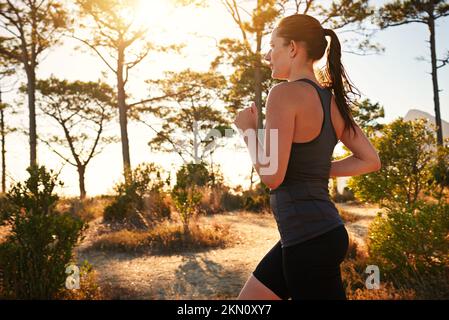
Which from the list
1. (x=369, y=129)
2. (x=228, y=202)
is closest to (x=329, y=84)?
(x=369, y=129)

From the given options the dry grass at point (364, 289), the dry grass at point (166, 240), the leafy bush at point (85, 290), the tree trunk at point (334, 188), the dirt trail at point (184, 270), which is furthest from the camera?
the tree trunk at point (334, 188)

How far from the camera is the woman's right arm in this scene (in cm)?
190

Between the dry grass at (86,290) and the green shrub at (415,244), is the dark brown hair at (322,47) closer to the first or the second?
the green shrub at (415,244)

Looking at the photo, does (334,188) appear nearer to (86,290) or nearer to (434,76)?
(434,76)

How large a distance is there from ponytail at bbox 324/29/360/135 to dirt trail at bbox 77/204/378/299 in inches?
144

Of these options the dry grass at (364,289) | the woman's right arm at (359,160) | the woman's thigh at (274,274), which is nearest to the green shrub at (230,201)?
the dry grass at (364,289)

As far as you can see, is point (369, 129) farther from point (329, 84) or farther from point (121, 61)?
point (121, 61)

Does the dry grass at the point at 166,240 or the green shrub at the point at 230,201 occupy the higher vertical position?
the green shrub at the point at 230,201

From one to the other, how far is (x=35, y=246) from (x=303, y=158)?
12.1ft

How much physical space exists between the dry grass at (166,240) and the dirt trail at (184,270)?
0.25 meters

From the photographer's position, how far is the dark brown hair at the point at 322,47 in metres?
1.69

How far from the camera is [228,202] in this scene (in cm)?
1342

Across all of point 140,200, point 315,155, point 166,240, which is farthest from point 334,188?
point 315,155

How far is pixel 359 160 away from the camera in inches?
77.2
